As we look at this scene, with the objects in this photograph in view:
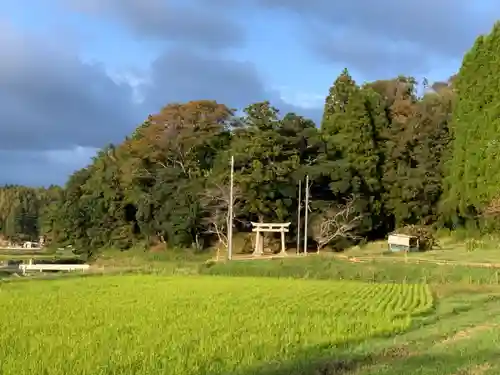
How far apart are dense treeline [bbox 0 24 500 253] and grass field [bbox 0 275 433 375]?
23464 millimetres

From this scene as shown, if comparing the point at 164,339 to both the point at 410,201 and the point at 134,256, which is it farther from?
→ the point at 410,201

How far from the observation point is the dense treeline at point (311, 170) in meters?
48.0

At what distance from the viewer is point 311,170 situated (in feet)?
161

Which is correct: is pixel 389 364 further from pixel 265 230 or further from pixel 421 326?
pixel 265 230

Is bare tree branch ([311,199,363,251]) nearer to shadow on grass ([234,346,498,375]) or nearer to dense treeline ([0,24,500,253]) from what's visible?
dense treeline ([0,24,500,253])

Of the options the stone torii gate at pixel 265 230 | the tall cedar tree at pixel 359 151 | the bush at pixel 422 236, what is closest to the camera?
the stone torii gate at pixel 265 230

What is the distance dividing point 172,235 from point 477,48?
26180 mm

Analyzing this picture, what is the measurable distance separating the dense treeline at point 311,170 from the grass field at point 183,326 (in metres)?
Answer: 23.5

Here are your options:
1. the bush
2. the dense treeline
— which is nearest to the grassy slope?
the bush

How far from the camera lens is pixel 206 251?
5097cm

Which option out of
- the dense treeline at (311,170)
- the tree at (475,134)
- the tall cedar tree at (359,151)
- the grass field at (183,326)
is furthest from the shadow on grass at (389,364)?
the tall cedar tree at (359,151)

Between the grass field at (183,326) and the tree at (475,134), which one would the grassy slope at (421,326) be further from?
the tree at (475,134)

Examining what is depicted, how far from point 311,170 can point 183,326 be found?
35.8 meters

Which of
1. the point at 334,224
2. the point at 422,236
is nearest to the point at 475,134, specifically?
the point at 422,236
